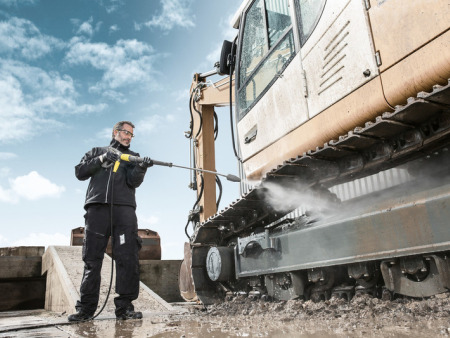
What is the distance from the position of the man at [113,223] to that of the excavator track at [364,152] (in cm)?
103

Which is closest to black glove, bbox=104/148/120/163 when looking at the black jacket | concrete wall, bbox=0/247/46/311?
the black jacket

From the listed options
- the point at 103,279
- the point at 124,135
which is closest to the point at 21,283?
the point at 103,279

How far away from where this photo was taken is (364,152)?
8.33 ft

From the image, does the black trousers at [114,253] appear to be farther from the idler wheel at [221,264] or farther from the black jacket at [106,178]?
the idler wheel at [221,264]

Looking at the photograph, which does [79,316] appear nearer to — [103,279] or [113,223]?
[113,223]

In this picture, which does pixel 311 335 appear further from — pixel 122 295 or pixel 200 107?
pixel 200 107

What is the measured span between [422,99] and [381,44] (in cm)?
59

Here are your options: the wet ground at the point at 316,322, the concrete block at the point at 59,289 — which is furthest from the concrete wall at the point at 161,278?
the wet ground at the point at 316,322

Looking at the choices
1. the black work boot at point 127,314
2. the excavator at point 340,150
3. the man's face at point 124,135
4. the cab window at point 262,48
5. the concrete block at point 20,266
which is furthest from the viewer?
the concrete block at point 20,266

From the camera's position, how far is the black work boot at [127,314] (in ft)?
12.7

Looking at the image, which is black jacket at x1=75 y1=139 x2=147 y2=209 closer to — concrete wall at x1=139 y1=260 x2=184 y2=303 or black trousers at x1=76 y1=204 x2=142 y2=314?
black trousers at x1=76 y1=204 x2=142 y2=314

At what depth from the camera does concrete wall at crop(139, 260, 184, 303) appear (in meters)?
9.83

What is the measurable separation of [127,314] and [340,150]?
2696 millimetres

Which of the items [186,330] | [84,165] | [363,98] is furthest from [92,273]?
[363,98]
